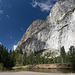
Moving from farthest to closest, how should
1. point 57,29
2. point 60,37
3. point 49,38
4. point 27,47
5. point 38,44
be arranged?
point 27,47
point 38,44
point 49,38
point 57,29
point 60,37

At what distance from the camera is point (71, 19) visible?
5044 inches

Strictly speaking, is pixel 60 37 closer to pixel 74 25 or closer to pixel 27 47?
pixel 74 25

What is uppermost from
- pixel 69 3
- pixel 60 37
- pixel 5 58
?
pixel 69 3

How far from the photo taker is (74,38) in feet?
369

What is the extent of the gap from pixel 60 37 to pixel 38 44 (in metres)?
46.5

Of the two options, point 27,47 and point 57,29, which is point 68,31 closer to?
point 57,29

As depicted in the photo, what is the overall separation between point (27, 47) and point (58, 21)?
80.5 meters

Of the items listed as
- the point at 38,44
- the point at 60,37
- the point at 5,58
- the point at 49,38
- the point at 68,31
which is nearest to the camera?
the point at 5,58

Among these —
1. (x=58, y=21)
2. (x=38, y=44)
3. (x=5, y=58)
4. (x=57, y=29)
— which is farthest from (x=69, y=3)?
(x=5, y=58)

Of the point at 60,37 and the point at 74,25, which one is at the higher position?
the point at 74,25

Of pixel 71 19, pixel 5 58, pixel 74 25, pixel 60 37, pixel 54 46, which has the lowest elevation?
pixel 5 58

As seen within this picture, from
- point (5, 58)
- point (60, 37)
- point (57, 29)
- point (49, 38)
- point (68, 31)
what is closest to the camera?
point (5, 58)

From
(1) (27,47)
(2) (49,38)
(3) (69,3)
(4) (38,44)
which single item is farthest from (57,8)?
(1) (27,47)

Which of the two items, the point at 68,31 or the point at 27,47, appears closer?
the point at 68,31
